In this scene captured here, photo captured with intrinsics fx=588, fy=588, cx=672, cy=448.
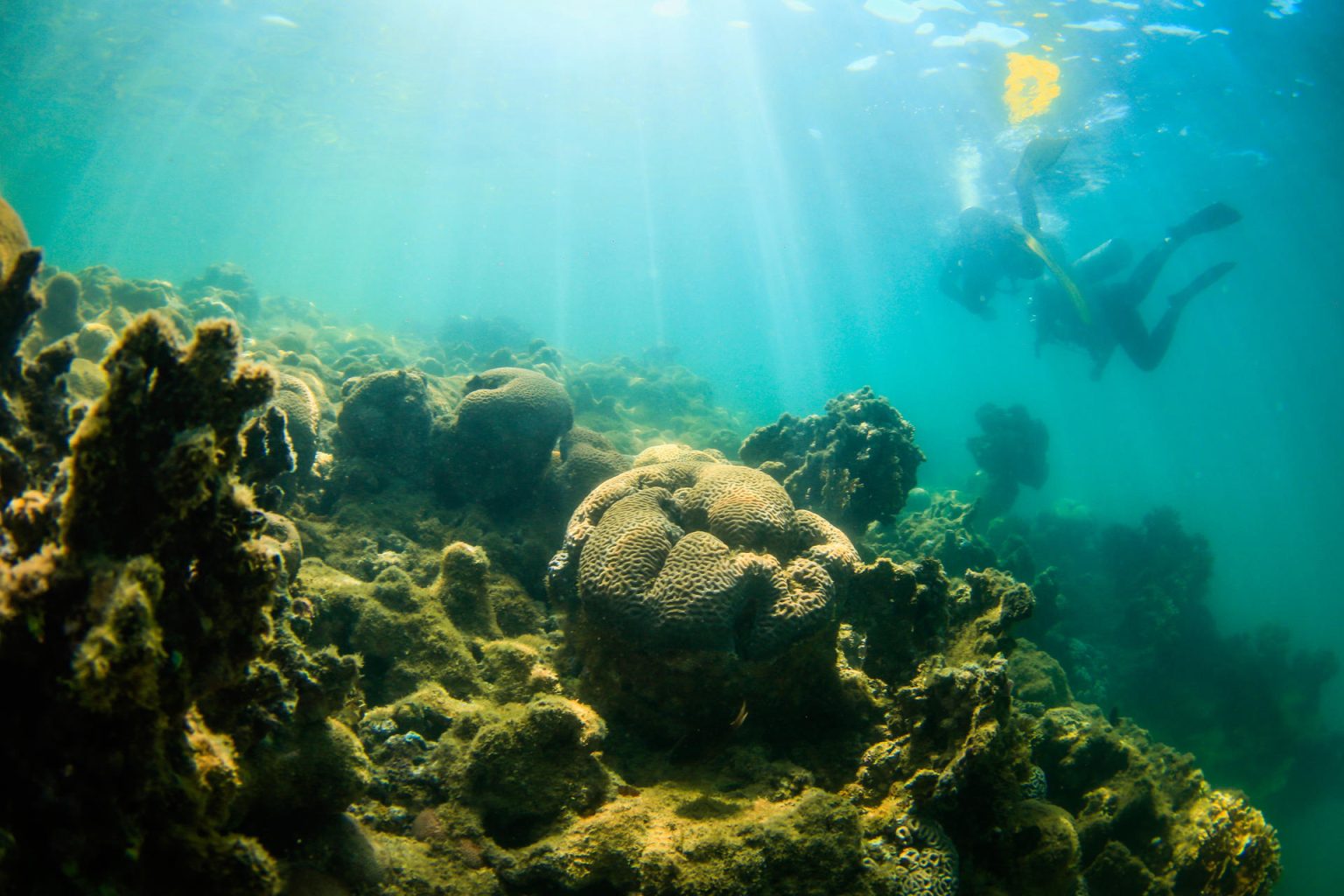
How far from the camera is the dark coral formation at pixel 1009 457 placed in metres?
20.2

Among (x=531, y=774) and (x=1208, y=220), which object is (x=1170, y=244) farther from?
(x=531, y=774)

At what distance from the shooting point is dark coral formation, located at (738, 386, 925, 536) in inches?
318

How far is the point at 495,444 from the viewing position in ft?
23.8

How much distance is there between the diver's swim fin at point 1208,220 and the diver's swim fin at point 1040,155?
19.8 ft

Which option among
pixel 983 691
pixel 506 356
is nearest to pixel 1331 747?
pixel 983 691

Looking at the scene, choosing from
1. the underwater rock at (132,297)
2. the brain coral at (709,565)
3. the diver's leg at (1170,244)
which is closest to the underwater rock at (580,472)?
the brain coral at (709,565)

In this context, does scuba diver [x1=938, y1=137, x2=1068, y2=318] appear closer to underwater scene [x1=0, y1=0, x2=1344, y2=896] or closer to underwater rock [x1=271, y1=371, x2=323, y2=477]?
underwater scene [x1=0, y1=0, x2=1344, y2=896]

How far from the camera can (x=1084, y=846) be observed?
500 centimetres

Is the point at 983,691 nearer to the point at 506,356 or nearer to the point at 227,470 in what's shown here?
the point at 227,470

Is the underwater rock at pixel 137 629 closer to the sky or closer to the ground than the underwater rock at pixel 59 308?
closer to the sky

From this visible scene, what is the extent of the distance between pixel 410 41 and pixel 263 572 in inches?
1370

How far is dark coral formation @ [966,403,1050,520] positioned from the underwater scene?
5.8 inches

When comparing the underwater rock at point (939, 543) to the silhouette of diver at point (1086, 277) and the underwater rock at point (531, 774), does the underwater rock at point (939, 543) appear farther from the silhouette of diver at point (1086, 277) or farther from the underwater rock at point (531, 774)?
the silhouette of diver at point (1086, 277)

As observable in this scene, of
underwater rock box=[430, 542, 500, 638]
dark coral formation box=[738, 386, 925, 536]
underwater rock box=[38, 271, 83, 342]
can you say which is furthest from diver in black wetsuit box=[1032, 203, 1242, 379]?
underwater rock box=[38, 271, 83, 342]
